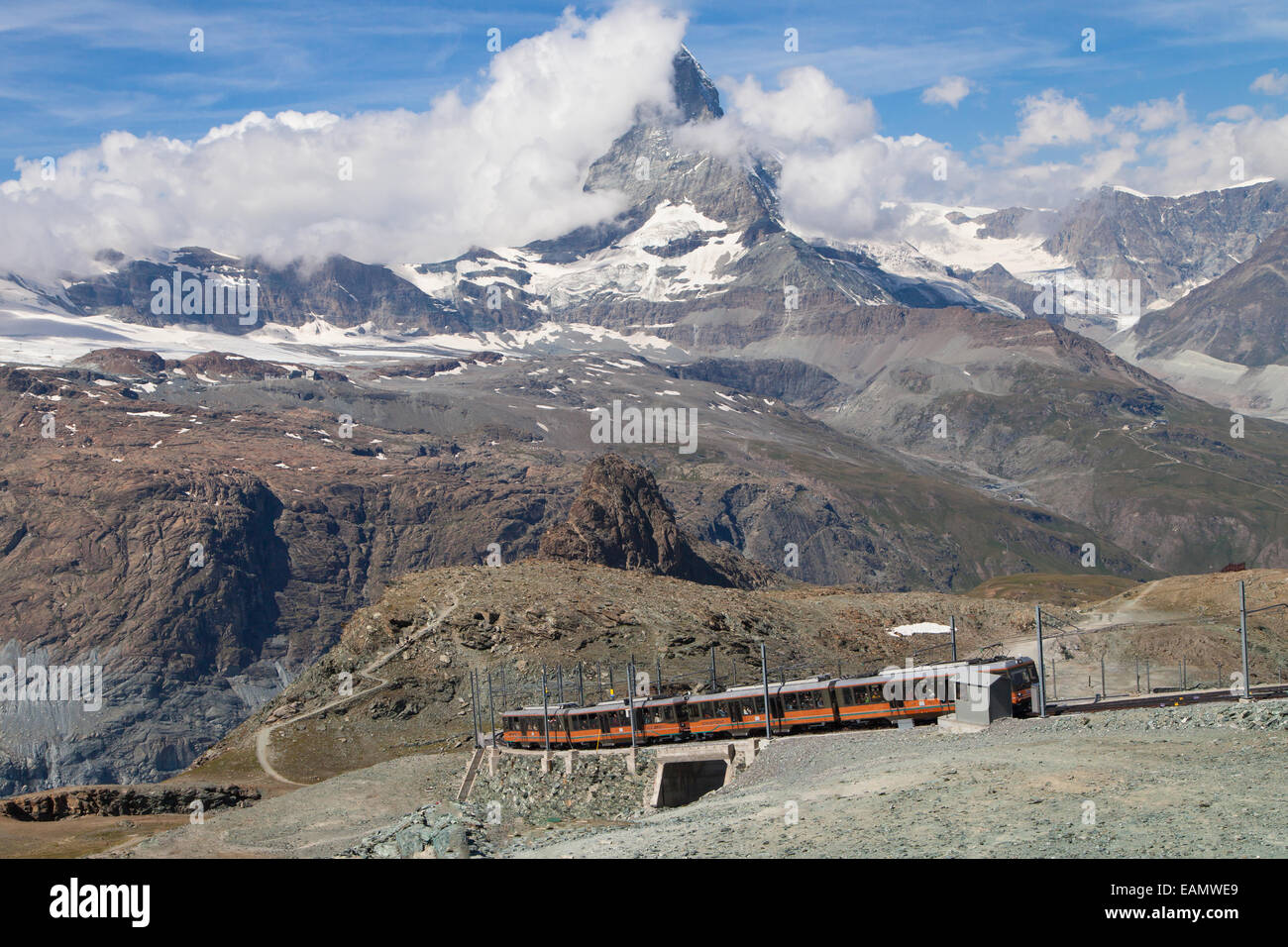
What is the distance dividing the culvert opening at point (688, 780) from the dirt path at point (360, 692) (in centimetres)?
3671

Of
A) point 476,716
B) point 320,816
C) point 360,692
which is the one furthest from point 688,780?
point 360,692

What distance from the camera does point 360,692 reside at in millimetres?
113250

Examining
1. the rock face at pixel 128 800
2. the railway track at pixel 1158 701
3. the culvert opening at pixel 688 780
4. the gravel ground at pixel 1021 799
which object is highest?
the gravel ground at pixel 1021 799

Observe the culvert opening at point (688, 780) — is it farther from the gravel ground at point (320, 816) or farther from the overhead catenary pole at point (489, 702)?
the overhead catenary pole at point (489, 702)

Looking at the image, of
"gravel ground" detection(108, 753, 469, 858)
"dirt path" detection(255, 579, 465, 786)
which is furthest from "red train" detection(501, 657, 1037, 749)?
"dirt path" detection(255, 579, 465, 786)

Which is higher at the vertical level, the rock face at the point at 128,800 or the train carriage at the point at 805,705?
the train carriage at the point at 805,705

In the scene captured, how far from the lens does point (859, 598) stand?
14100cm

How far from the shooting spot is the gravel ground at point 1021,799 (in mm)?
36688

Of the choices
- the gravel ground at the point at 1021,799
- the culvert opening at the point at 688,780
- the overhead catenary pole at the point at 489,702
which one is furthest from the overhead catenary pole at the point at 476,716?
the gravel ground at the point at 1021,799

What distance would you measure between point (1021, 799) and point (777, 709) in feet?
108

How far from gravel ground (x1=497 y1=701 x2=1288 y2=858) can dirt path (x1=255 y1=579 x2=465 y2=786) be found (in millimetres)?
54295

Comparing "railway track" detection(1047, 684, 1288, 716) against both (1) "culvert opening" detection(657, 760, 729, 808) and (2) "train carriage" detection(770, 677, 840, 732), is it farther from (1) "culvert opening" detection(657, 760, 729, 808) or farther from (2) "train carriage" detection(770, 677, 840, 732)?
(1) "culvert opening" detection(657, 760, 729, 808)
